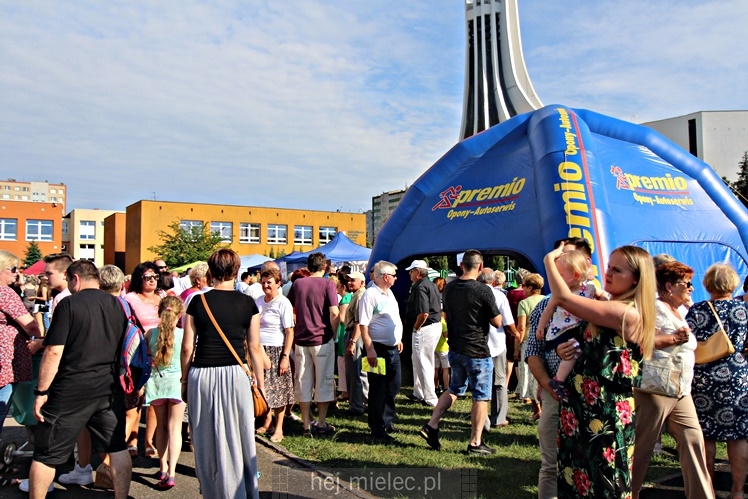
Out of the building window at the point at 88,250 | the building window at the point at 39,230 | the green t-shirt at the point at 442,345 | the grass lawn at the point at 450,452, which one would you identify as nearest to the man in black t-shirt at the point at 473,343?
the grass lawn at the point at 450,452

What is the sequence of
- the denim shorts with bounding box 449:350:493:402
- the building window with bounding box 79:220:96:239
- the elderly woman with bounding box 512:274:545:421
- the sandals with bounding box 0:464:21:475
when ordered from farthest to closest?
1. the building window with bounding box 79:220:96:239
2. the elderly woman with bounding box 512:274:545:421
3. the denim shorts with bounding box 449:350:493:402
4. the sandals with bounding box 0:464:21:475

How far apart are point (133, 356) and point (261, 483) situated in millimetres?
1452

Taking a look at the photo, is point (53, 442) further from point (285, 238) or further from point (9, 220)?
point (9, 220)

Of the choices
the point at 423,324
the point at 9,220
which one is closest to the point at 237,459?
the point at 423,324

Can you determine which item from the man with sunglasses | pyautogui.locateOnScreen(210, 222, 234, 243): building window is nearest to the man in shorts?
the man with sunglasses

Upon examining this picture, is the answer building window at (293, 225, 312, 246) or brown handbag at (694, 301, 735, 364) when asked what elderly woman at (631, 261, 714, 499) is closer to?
brown handbag at (694, 301, 735, 364)

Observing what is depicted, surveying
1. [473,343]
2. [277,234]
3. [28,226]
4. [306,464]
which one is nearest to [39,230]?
[28,226]

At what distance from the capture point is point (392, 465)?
5.20m

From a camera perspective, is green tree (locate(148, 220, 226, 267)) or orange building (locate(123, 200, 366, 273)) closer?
green tree (locate(148, 220, 226, 267))

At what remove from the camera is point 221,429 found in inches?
151

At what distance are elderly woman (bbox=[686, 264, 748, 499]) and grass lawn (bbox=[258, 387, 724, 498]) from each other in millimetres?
858

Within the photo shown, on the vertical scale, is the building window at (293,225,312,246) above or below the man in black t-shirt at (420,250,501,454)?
above

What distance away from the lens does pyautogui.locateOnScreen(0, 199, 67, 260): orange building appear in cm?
5256

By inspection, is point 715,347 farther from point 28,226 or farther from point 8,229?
point 28,226
